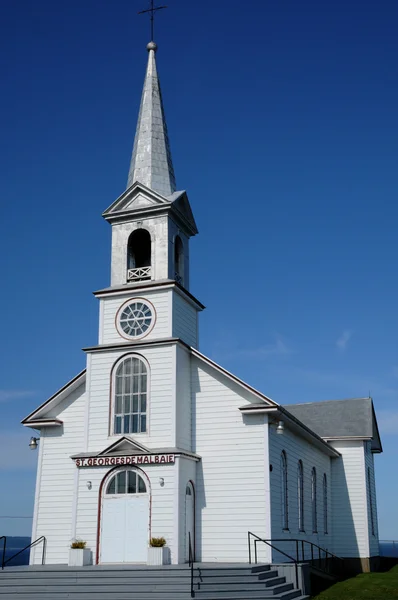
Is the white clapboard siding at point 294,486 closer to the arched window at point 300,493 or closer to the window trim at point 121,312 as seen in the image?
the arched window at point 300,493

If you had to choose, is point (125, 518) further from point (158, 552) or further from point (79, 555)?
point (158, 552)

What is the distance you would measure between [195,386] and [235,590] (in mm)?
8004

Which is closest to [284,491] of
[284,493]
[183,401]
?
[284,493]

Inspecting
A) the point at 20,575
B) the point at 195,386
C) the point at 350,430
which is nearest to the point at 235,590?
the point at 20,575

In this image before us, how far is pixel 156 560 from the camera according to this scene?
2122 centimetres

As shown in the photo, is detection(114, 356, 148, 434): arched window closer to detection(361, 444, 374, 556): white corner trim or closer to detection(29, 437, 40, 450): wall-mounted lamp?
detection(29, 437, 40, 450): wall-mounted lamp

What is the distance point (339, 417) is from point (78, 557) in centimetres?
1980

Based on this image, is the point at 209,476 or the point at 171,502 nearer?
the point at 171,502

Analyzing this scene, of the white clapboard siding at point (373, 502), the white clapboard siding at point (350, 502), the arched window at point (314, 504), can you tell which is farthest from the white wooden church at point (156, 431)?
the white clapboard siding at point (373, 502)

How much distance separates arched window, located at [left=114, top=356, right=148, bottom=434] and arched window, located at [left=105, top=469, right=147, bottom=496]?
153cm

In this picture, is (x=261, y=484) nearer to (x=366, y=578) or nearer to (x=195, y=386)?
(x=195, y=386)

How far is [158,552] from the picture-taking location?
21297mm

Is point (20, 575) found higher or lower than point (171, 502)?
lower

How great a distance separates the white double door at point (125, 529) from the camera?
22562mm
